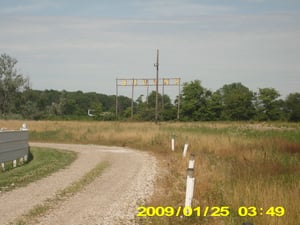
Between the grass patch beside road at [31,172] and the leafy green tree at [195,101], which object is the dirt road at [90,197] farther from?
the leafy green tree at [195,101]

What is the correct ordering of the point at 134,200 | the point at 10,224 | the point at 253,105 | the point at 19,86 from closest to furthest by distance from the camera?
1. the point at 10,224
2. the point at 134,200
3. the point at 19,86
4. the point at 253,105

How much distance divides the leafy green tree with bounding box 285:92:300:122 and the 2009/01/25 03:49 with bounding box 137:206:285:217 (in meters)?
82.6

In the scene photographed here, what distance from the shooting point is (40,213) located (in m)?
8.49

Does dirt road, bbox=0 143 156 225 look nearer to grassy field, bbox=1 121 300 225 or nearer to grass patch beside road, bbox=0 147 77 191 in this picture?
grass patch beside road, bbox=0 147 77 191

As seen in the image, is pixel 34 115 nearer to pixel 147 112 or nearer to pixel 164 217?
pixel 147 112

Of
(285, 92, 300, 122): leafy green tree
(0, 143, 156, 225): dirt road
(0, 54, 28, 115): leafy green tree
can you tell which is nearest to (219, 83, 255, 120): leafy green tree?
(285, 92, 300, 122): leafy green tree

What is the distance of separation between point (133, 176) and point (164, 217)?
→ 6139 millimetres

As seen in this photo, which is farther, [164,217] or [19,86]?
[19,86]

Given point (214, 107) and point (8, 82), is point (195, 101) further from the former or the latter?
point (8, 82)

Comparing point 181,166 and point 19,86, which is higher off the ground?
point 19,86

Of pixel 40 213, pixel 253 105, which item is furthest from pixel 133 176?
pixel 253 105

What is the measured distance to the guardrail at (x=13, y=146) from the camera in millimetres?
15203

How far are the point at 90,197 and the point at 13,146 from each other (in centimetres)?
717

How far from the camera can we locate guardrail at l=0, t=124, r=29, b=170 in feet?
49.9
